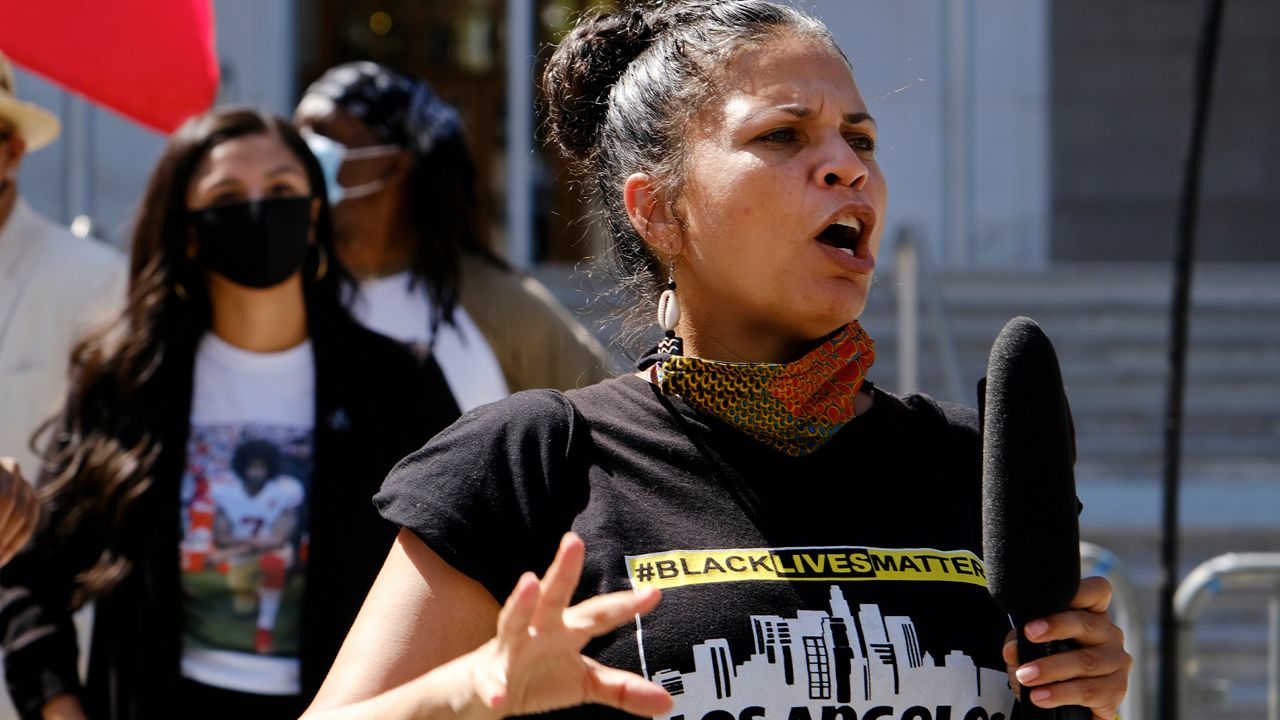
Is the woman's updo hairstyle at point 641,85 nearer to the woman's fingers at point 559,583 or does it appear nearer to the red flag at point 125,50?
the woman's fingers at point 559,583

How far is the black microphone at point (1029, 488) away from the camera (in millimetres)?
1751

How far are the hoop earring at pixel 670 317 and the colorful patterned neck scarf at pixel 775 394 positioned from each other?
52 millimetres

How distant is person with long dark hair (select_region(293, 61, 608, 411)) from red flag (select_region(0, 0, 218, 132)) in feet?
2.98

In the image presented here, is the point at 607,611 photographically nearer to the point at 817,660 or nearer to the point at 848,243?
the point at 817,660

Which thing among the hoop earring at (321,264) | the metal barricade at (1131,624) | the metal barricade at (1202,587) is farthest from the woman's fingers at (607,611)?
the metal barricade at (1202,587)

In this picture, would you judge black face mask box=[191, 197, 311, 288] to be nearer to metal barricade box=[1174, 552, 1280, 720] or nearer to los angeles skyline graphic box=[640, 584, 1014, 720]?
los angeles skyline graphic box=[640, 584, 1014, 720]

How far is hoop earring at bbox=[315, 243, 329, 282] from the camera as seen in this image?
4066 millimetres

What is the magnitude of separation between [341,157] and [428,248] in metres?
0.47

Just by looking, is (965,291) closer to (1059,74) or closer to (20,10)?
(1059,74)

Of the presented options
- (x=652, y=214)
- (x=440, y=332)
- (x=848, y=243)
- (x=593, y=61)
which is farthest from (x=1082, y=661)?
(x=440, y=332)

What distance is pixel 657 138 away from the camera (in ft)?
7.53

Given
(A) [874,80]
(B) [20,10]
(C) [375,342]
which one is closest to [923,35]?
(A) [874,80]

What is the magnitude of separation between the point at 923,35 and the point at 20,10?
32.7 feet

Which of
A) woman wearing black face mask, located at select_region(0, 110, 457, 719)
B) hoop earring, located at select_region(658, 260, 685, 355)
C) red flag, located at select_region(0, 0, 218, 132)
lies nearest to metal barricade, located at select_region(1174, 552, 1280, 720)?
woman wearing black face mask, located at select_region(0, 110, 457, 719)
